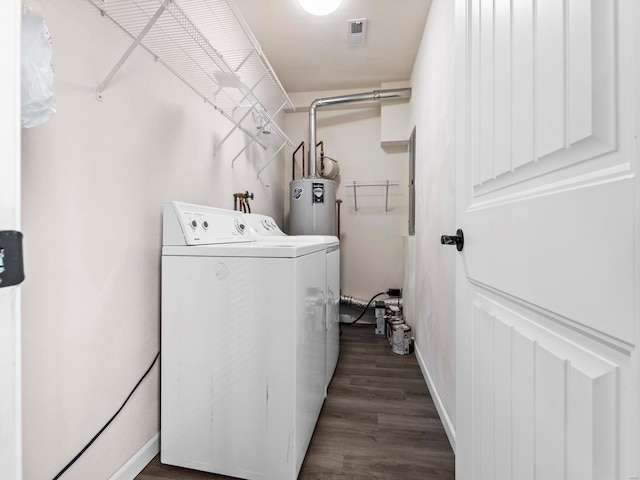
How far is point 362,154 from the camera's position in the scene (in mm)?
3434

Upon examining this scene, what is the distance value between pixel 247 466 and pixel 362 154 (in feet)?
9.94

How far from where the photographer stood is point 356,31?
2.32 meters

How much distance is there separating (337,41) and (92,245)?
2380 millimetres

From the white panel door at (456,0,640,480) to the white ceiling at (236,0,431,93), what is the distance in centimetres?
163

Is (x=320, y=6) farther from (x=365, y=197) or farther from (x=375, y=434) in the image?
(x=375, y=434)

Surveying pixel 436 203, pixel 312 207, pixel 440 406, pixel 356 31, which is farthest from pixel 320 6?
pixel 440 406

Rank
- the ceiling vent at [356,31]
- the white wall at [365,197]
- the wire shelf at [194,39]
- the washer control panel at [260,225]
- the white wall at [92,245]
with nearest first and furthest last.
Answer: the white wall at [92,245]
the wire shelf at [194,39]
the washer control panel at [260,225]
the ceiling vent at [356,31]
the white wall at [365,197]

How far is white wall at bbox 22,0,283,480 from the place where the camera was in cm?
88

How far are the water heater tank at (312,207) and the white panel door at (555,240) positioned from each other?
220 cm

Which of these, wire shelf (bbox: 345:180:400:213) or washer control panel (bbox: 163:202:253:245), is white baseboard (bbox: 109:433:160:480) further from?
wire shelf (bbox: 345:180:400:213)

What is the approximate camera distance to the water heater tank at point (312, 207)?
119 inches

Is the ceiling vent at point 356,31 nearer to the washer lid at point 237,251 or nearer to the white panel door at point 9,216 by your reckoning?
the washer lid at point 237,251

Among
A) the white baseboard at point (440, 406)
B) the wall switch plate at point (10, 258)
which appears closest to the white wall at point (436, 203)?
the white baseboard at point (440, 406)

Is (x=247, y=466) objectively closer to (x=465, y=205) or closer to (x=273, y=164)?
(x=465, y=205)
